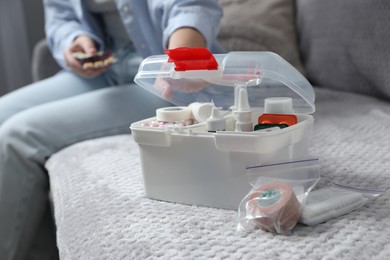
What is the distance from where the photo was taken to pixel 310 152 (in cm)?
70

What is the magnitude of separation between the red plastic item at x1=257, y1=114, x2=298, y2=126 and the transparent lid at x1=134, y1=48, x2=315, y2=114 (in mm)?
26

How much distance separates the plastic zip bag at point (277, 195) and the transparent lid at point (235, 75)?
82mm

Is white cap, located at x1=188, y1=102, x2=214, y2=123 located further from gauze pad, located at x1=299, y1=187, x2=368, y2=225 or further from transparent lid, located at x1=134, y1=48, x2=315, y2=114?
gauze pad, located at x1=299, y1=187, x2=368, y2=225

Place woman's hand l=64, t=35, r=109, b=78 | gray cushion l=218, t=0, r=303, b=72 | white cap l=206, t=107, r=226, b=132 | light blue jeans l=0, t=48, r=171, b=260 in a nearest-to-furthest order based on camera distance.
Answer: white cap l=206, t=107, r=226, b=132 → light blue jeans l=0, t=48, r=171, b=260 → woman's hand l=64, t=35, r=109, b=78 → gray cushion l=218, t=0, r=303, b=72

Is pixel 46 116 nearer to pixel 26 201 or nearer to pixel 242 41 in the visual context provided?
Answer: pixel 26 201

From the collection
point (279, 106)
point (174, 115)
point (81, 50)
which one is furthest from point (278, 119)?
point (81, 50)

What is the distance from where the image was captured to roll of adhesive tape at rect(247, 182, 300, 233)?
0.45m

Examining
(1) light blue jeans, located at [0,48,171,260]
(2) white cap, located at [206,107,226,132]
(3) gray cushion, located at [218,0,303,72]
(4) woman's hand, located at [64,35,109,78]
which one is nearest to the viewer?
(2) white cap, located at [206,107,226,132]

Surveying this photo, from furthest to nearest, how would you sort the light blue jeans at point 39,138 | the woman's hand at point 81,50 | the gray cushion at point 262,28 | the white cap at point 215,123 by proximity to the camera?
the gray cushion at point 262,28 → the woman's hand at point 81,50 → the light blue jeans at point 39,138 → the white cap at point 215,123

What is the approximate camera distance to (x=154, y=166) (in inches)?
22.6

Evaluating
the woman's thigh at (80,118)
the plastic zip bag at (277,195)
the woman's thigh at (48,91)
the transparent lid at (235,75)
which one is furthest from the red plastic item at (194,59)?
the woman's thigh at (48,91)

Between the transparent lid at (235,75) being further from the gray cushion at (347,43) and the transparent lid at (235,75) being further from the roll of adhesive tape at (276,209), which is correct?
the gray cushion at (347,43)

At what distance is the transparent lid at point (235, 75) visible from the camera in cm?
52

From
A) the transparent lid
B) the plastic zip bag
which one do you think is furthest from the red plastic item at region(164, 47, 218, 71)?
the plastic zip bag
